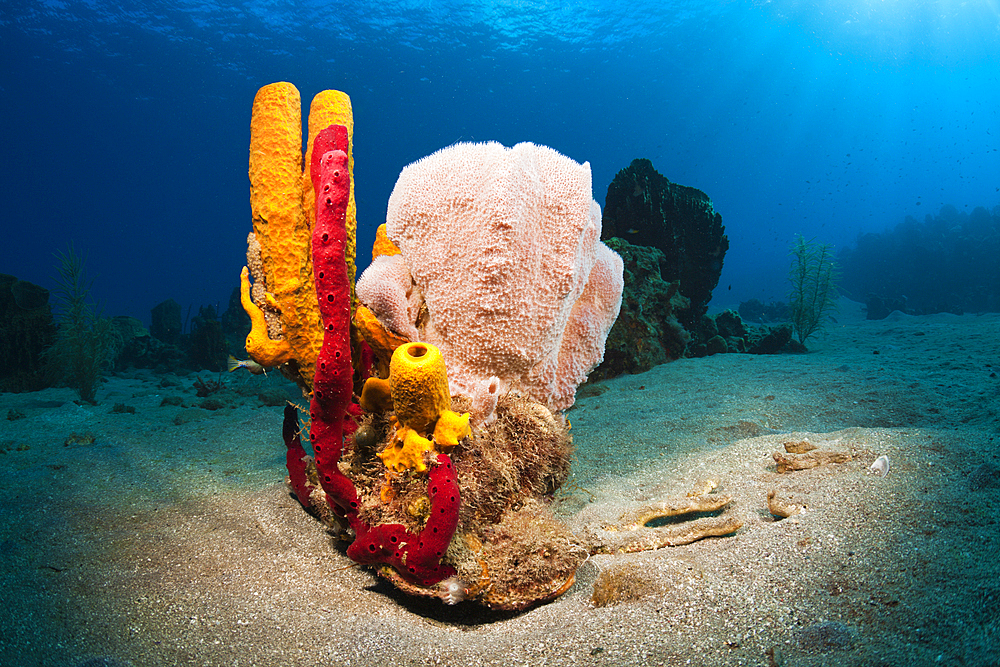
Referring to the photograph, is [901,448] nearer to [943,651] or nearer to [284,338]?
[943,651]

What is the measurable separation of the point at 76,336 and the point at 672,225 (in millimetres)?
12209

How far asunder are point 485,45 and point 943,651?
47.5 m

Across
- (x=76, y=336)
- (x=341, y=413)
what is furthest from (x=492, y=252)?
(x=76, y=336)

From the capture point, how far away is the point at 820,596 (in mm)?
1473

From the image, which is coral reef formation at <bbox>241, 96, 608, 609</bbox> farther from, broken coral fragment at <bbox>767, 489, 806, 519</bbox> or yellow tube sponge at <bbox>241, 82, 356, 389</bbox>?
broken coral fragment at <bbox>767, 489, 806, 519</bbox>

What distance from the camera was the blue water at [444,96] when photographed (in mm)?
33094

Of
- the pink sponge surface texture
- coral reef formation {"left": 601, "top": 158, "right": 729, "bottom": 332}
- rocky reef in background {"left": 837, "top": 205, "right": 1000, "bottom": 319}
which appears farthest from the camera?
rocky reef in background {"left": 837, "top": 205, "right": 1000, "bottom": 319}

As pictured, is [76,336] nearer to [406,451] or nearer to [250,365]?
[250,365]

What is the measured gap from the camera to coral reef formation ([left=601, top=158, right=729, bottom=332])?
905cm

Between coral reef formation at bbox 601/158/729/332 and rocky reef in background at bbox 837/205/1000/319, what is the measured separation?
13121 millimetres

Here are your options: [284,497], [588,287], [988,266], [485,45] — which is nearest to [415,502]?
[284,497]

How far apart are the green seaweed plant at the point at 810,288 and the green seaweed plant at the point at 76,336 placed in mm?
15867

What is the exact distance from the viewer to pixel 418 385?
1.74 metres

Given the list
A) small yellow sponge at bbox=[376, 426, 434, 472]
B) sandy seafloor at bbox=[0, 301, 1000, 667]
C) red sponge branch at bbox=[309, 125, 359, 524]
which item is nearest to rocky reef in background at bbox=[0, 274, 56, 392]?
sandy seafloor at bbox=[0, 301, 1000, 667]
